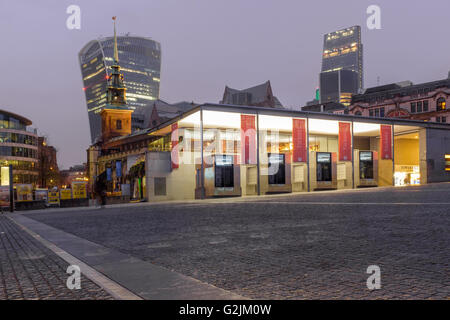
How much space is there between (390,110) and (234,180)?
52678 mm

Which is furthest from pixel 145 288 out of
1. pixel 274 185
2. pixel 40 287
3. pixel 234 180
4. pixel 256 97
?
pixel 256 97

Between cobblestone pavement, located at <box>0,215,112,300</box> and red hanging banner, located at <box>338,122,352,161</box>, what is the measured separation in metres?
39.1

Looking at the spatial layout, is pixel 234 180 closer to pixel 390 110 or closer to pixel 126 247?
pixel 126 247

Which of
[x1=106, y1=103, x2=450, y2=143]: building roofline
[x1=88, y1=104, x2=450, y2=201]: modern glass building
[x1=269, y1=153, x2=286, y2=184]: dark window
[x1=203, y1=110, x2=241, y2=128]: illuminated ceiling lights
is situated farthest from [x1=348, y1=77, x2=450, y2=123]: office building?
[x1=203, y1=110, x2=241, y2=128]: illuminated ceiling lights

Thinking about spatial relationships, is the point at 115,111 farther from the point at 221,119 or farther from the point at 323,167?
the point at 323,167

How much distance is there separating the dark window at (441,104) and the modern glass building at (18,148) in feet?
301

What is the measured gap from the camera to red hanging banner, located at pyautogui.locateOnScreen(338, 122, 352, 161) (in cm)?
4291

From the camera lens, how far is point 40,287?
15.1 ft

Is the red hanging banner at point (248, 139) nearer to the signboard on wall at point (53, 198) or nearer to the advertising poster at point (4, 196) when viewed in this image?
the signboard on wall at point (53, 198)

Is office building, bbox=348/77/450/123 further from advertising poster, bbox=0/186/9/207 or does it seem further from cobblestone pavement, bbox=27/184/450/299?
cobblestone pavement, bbox=27/184/450/299

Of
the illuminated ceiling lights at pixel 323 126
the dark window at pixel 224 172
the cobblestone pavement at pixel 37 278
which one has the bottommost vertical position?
the cobblestone pavement at pixel 37 278

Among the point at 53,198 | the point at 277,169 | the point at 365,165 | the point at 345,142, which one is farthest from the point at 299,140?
the point at 53,198

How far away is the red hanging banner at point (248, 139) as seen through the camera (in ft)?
119

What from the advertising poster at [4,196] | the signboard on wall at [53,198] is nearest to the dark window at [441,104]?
the signboard on wall at [53,198]
